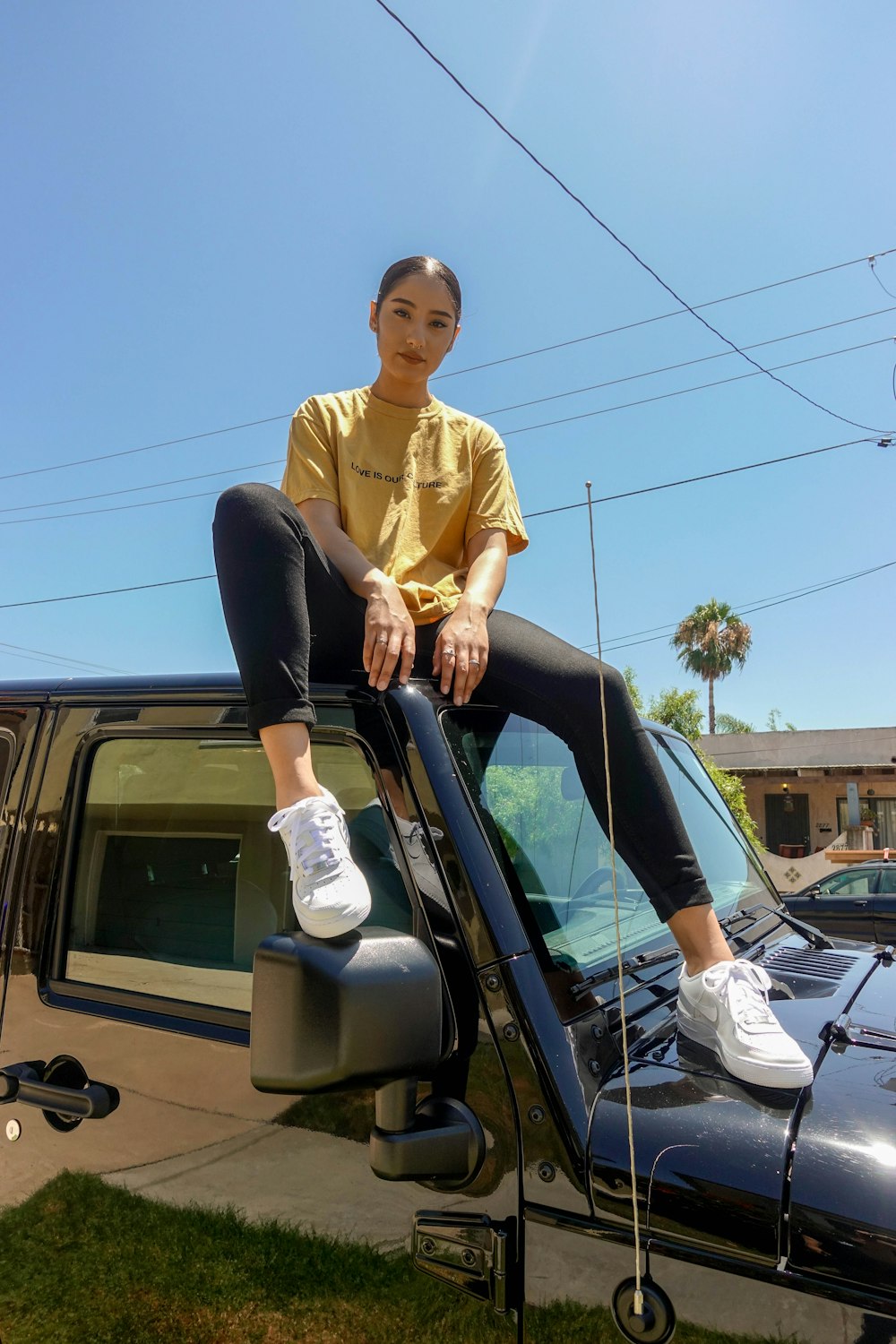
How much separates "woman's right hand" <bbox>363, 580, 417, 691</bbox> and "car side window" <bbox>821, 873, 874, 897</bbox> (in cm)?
1125

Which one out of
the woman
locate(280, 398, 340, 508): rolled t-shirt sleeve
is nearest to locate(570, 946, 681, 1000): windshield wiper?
the woman

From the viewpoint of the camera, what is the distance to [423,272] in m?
2.33

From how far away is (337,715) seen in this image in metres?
1.74

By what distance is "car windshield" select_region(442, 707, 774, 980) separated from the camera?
1.68m

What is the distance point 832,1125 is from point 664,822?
607 mm

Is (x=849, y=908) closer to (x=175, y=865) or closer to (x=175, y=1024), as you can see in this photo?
(x=175, y=865)

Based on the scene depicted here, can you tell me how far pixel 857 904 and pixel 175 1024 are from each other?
11029mm

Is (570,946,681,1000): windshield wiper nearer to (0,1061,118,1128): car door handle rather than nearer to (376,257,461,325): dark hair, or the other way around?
(0,1061,118,1128): car door handle

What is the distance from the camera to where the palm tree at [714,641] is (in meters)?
42.6

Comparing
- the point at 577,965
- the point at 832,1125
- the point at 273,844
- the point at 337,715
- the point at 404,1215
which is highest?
the point at 337,715

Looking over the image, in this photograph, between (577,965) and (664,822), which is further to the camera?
(664,822)

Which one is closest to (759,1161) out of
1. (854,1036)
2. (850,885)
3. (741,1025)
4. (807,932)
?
(741,1025)

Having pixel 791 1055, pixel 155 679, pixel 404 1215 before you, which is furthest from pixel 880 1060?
pixel 155 679

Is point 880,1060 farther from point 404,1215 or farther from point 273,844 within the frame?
point 273,844
